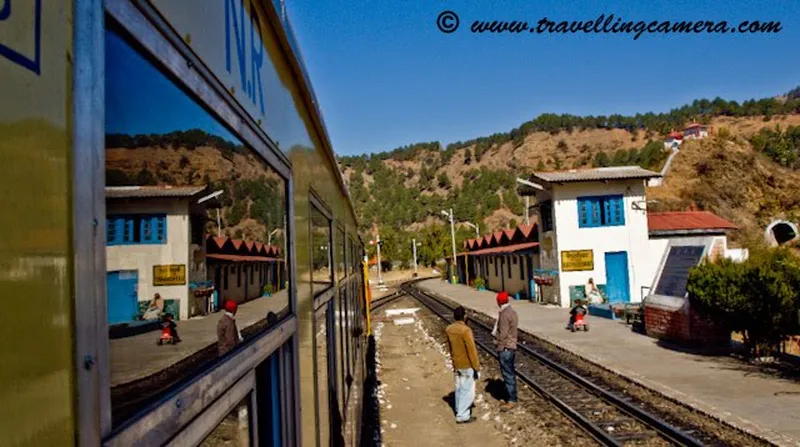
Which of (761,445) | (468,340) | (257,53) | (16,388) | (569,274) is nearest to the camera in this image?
(16,388)

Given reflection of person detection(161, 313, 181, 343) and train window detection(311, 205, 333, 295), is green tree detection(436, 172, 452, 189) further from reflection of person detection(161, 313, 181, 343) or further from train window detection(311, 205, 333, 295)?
reflection of person detection(161, 313, 181, 343)

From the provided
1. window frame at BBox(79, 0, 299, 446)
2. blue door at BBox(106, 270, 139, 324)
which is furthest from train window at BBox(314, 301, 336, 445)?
blue door at BBox(106, 270, 139, 324)

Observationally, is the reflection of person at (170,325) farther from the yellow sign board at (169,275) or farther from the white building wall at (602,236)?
the white building wall at (602,236)

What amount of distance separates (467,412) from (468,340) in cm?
124

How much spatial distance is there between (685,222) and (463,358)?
71.9ft

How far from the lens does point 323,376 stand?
3.05 m

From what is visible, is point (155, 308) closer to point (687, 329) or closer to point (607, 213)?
point (687, 329)

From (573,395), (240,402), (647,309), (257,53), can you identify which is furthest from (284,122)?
(647,309)

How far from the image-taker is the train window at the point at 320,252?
9.42 ft

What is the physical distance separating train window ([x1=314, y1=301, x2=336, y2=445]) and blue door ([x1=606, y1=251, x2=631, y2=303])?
23.9 metres

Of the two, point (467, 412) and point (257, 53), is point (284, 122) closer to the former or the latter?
point (257, 53)

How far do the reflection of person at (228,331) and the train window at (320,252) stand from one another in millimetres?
1261

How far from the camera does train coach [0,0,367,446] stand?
2.14 ft

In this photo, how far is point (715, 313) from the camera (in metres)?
12.7
